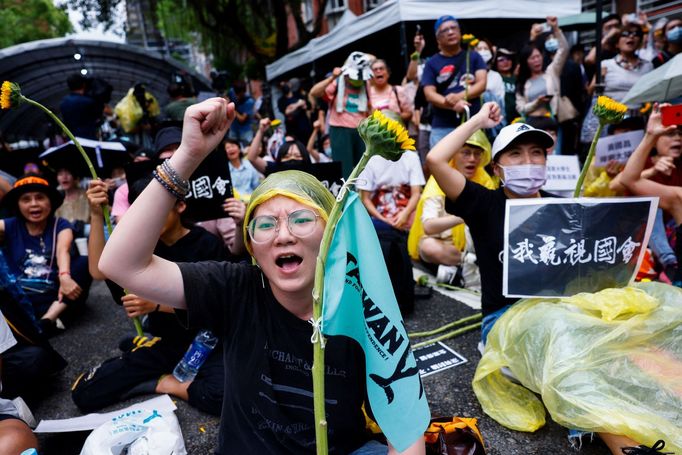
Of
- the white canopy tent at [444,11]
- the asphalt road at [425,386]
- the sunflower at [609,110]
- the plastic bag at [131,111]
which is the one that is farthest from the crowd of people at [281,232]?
the plastic bag at [131,111]

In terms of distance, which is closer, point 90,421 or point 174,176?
point 174,176

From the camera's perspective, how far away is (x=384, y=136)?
3.30 feet

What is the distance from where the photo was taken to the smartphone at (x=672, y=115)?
243cm

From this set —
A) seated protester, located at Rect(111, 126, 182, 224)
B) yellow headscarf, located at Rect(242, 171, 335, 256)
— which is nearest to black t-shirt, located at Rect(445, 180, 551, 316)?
yellow headscarf, located at Rect(242, 171, 335, 256)

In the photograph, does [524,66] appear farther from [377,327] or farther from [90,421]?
[90,421]

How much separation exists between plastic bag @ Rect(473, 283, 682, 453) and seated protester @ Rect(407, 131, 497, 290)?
1.50m

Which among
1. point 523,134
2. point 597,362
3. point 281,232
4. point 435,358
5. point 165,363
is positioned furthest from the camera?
point 435,358

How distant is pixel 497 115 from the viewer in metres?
2.56

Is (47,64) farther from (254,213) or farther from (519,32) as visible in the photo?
(254,213)

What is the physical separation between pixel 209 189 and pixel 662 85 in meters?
3.38

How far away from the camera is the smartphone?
243cm

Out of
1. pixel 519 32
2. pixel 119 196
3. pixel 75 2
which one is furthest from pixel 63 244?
pixel 75 2

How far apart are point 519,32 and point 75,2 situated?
20.6 m

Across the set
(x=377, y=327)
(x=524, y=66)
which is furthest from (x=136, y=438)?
(x=524, y=66)
